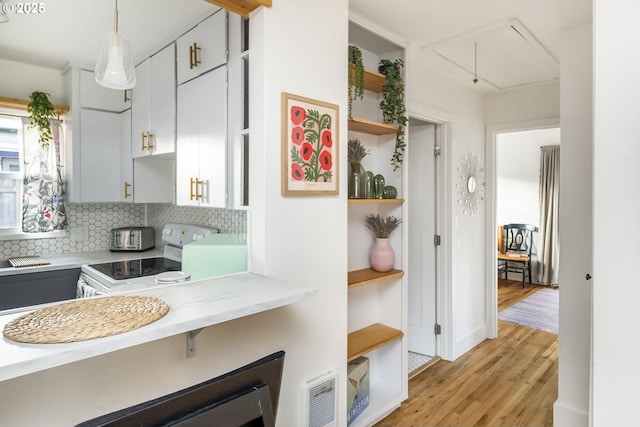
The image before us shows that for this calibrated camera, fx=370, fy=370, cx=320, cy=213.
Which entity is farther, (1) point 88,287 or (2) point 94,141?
(2) point 94,141

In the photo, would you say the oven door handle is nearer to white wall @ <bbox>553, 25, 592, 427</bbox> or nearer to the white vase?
the white vase

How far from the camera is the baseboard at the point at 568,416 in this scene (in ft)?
7.41

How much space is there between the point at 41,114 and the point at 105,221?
110cm

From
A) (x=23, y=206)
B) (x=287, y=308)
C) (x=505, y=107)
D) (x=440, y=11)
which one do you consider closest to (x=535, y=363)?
(x=505, y=107)

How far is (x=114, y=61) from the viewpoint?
1.51m

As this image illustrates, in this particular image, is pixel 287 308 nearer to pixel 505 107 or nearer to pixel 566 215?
pixel 566 215

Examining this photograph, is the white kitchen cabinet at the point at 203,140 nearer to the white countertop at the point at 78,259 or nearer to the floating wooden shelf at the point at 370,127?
the floating wooden shelf at the point at 370,127

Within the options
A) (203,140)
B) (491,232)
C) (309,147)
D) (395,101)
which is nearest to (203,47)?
(203,140)

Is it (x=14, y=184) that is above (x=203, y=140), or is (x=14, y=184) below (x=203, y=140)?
below

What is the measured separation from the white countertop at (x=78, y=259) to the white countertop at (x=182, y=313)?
42.1 inches

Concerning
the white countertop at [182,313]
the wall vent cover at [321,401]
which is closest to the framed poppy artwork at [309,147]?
the white countertop at [182,313]

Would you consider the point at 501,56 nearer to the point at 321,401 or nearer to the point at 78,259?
the point at 321,401

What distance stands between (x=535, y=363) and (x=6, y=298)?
12.6 feet

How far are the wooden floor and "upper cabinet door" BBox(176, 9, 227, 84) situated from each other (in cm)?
238
